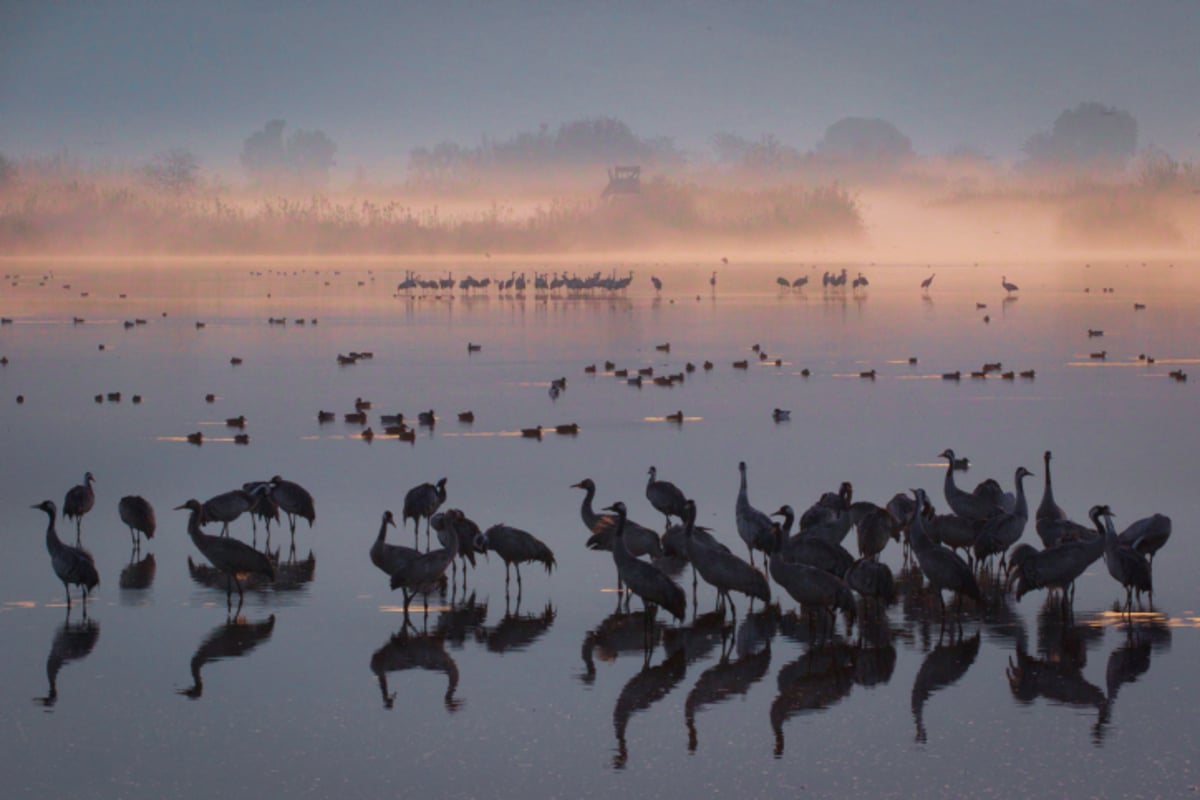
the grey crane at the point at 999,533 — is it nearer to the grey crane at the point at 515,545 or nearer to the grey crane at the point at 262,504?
the grey crane at the point at 515,545

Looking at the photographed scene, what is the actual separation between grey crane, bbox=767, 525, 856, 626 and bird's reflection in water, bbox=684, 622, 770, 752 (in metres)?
0.59

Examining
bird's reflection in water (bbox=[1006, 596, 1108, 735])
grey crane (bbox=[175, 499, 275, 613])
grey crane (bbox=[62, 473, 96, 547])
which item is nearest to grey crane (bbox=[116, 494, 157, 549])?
grey crane (bbox=[62, 473, 96, 547])

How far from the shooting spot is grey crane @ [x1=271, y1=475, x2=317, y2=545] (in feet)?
64.6

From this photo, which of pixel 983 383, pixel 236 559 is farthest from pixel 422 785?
pixel 983 383

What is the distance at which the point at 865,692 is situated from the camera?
13422 millimetres

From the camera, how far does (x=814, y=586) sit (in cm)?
1473

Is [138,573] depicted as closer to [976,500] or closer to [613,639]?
[613,639]

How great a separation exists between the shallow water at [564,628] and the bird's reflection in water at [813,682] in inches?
1.3

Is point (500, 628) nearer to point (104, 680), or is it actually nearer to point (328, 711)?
point (328, 711)

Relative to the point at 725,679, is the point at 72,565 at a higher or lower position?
higher

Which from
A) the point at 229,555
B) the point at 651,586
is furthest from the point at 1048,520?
the point at 229,555

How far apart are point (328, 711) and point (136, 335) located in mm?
52239

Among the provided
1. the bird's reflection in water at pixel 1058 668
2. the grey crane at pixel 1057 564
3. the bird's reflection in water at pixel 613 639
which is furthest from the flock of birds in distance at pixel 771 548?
the bird's reflection in water at pixel 1058 668

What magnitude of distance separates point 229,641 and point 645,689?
417cm
